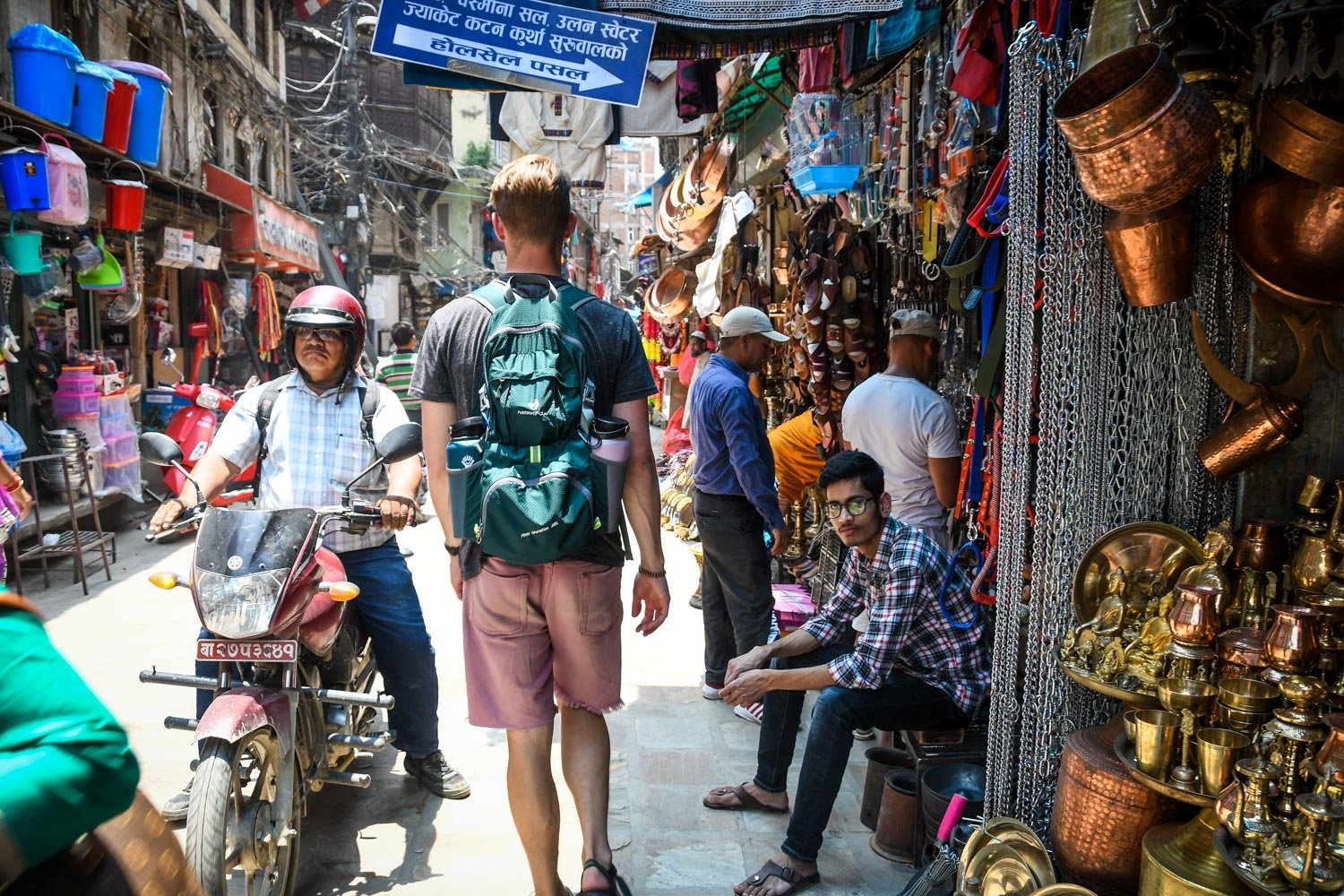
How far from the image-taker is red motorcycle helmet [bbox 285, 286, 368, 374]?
3.81 m

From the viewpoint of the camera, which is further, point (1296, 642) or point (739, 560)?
point (739, 560)

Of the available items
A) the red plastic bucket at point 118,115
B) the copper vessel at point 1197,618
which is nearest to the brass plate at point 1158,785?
the copper vessel at point 1197,618

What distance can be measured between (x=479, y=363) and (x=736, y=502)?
2.37 meters

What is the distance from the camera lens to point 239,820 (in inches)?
118

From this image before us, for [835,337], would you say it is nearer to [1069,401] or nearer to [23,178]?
[1069,401]

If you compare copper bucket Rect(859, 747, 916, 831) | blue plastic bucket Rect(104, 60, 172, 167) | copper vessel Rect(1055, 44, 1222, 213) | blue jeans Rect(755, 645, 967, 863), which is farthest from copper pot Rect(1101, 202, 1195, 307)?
blue plastic bucket Rect(104, 60, 172, 167)

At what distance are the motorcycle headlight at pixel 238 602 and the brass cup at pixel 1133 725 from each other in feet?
7.68

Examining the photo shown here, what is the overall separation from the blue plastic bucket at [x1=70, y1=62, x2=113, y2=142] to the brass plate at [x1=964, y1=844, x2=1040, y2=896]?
9.13 meters

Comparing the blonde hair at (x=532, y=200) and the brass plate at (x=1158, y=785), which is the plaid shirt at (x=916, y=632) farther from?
the blonde hair at (x=532, y=200)

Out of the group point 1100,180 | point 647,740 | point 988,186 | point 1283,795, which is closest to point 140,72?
point 647,740

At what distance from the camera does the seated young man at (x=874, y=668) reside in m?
3.37

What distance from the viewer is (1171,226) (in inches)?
96.4

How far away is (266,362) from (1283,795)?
720 inches

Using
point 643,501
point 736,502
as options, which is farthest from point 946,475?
point 643,501
